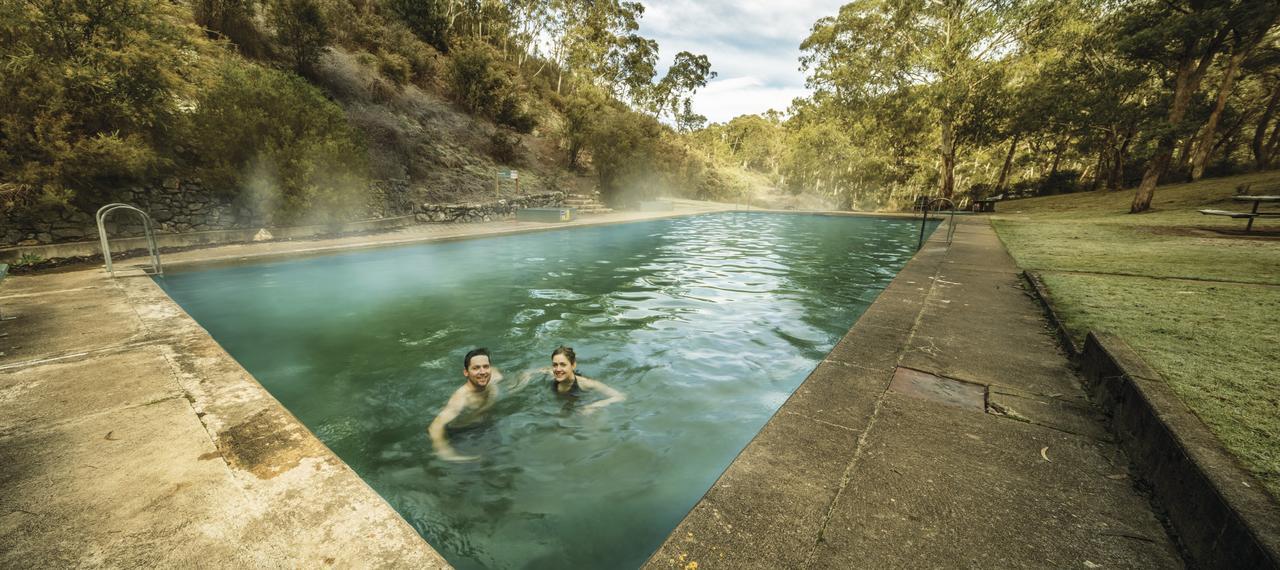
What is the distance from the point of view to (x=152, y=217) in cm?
989

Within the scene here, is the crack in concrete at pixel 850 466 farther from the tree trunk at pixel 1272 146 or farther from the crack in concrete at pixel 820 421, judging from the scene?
the tree trunk at pixel 1272 146

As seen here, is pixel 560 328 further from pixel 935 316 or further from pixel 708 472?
pixel 935 316

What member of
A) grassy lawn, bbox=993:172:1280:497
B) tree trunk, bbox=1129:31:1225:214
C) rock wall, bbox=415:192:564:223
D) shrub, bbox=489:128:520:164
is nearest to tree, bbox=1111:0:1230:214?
tree trunk, bbox=1129:31:1225:214

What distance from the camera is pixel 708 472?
3973 millimetres

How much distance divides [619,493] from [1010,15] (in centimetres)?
3198

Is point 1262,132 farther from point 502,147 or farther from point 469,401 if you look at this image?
point 469,401

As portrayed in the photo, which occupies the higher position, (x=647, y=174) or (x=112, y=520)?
(x=647, y=174)

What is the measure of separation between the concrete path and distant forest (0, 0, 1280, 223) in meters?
12.2

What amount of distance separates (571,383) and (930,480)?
3.38 meters

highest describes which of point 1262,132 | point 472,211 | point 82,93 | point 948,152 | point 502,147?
point 1262,132

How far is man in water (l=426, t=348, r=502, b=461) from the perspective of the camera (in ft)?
13.2

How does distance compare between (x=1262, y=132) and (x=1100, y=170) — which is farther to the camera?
(x=1100, y=170)

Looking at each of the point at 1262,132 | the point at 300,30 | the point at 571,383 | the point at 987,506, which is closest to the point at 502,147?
the point at 300,30

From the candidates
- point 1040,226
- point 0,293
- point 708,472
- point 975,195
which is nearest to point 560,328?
point 708,472
